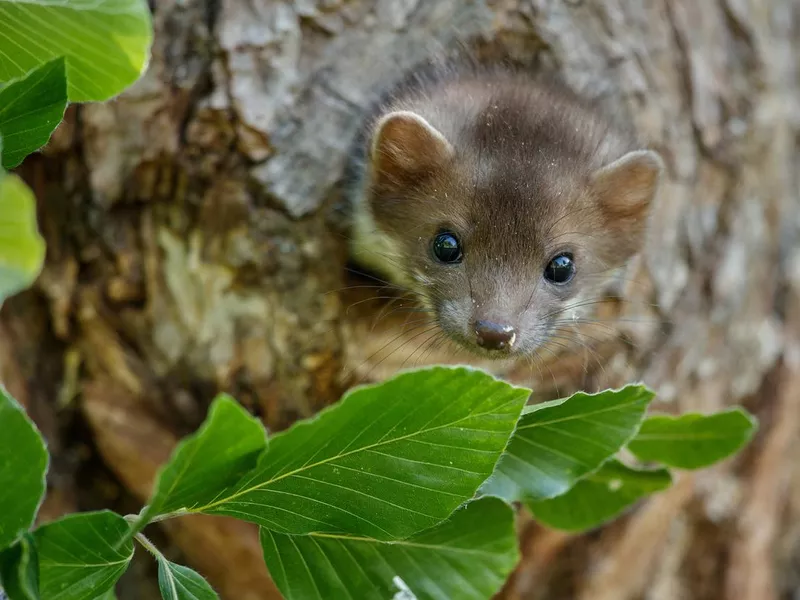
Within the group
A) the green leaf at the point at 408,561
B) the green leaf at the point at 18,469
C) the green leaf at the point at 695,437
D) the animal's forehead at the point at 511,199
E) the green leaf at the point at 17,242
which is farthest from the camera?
the animal's forehead at the point at 511,199

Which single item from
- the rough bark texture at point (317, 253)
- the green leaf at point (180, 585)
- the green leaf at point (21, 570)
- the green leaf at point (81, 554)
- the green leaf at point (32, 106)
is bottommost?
the rough bark texture at point (317, 253)

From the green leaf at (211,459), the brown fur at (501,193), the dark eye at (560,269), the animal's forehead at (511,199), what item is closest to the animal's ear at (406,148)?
the brown fur at (501,193)

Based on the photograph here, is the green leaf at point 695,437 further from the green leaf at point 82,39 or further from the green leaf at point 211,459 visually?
the green leaf at point 82,39

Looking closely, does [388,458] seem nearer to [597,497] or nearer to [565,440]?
[565,440]

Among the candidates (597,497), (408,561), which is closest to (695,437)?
(597,497)

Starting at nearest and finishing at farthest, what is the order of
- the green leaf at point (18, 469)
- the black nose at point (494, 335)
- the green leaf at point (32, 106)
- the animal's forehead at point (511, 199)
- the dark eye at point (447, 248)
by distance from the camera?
the green leaf at point (18, 469) < the green leaf at point (32, 106) < the black nose at point (494, 335) < the animal's forehead at point (511, 199) < the dark eye at point (447, 248)

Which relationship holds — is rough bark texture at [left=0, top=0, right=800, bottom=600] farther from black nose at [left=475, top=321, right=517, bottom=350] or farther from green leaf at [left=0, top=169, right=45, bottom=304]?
green leaf at [left=0, top=169, right=45, bottom=304]

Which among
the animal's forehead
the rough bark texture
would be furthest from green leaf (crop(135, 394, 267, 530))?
the rough bark texture
